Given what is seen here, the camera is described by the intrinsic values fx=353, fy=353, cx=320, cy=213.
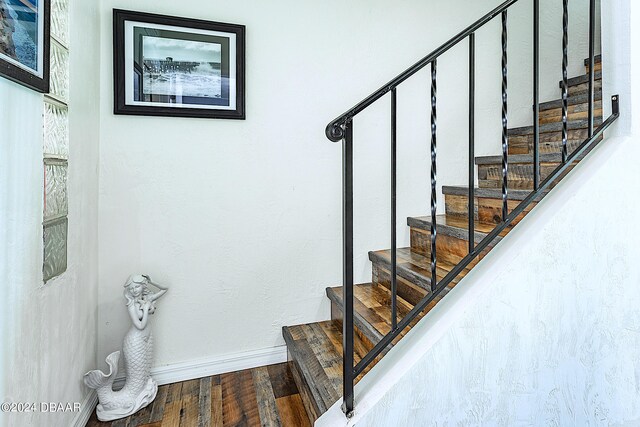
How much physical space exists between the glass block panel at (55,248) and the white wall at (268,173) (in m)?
0.46

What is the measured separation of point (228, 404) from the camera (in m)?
1.70

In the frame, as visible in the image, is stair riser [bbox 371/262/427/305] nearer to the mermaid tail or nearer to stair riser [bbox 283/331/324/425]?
stair riser [bbox 283/331/324/425]

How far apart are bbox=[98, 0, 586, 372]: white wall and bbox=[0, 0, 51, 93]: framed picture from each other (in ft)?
2.20

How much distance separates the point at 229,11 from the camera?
6.49 feet

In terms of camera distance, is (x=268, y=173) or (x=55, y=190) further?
(x=268, y=173)

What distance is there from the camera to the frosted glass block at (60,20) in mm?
1295

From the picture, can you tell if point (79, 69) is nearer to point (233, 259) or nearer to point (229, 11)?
point (229, 11)

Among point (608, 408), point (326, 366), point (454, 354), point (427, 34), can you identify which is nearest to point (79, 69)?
point (326, 366)

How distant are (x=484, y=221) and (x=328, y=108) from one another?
1.12 meters

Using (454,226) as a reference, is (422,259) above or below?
below

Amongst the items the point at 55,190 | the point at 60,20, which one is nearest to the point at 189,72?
the point at 60,20

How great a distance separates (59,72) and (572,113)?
2636 millimetres

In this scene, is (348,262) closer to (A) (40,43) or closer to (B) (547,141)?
(A) (40,43)

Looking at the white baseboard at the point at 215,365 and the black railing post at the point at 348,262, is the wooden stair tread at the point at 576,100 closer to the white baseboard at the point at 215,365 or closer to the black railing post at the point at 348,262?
the black railing post at the point at 348,262
